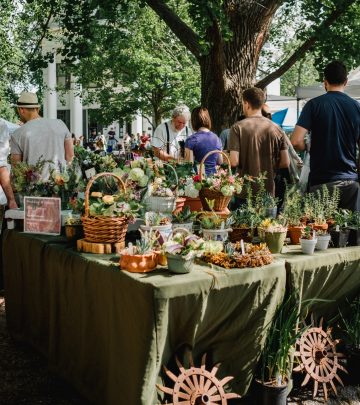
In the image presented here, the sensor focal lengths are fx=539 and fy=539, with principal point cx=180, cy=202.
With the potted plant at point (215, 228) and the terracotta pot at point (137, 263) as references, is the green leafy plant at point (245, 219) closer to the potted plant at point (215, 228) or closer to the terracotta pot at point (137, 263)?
the potted plant at point (215, 228)

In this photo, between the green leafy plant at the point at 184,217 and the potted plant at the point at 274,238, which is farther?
the green leafy plant at the point at 184,217

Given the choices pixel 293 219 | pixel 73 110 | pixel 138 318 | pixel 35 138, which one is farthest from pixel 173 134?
pixel 73 110

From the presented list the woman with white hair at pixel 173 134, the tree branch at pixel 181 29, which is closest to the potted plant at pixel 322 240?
the woman with white hair at pixel 173 134

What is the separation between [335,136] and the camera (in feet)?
11.6

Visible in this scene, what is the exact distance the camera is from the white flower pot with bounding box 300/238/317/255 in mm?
2825

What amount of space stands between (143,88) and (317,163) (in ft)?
57.5

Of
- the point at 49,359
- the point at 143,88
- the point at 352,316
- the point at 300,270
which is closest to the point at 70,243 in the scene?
A: the point at 49,359

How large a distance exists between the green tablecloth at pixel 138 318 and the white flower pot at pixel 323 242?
38 centimetres

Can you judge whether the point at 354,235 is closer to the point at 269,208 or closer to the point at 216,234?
the point at 269,208

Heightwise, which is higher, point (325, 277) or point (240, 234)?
point (240, 234)

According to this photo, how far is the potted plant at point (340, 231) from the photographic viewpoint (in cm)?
303

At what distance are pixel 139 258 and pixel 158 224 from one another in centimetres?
39

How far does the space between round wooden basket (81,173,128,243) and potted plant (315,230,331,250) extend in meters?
1.06

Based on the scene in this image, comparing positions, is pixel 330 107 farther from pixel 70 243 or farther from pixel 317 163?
pixel 70 243
